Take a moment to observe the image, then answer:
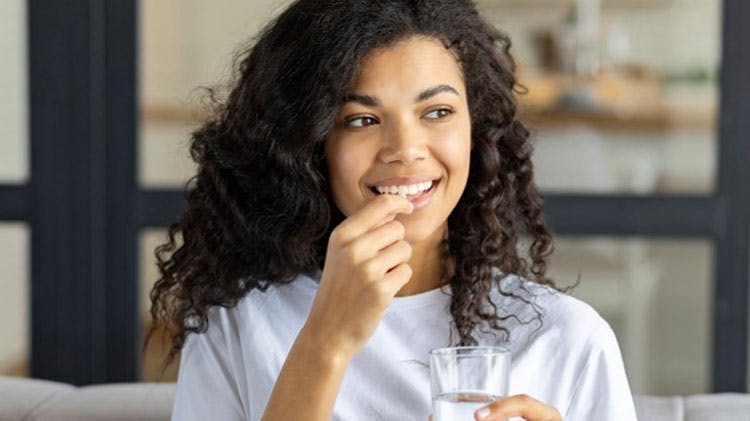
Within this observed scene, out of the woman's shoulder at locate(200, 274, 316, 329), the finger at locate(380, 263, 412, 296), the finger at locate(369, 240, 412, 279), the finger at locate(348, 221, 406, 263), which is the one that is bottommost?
the woman's shoulder at locate(200, 274, 316, 329)

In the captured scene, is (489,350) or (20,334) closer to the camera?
(489,350)

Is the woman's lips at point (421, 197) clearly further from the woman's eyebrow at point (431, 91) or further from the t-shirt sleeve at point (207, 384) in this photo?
the t-shirt sleeve at point (207, 384)

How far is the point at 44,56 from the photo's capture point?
297 cm

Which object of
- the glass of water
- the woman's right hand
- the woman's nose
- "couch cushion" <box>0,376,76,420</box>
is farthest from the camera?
"couch cushion" <box>0,376,76,420</box>

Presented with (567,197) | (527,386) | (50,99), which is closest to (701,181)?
(567,197)

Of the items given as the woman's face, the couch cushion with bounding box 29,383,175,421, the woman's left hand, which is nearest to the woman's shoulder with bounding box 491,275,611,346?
the woman's face

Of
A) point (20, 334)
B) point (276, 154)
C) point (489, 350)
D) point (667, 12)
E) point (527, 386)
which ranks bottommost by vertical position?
A: point (20, 334)

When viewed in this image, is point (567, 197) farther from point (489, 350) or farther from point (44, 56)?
point (489, 350)

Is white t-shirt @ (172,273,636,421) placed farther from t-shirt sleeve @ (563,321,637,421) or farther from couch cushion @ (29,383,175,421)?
couch cushion @ (29,383,175,421)

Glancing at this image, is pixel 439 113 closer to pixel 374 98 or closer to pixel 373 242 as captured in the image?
pixel 374 98

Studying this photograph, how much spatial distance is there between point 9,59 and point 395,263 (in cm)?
183

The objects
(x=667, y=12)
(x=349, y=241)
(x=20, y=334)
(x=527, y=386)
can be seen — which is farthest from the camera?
(x=20, y=334)

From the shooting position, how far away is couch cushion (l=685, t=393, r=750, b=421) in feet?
6.70

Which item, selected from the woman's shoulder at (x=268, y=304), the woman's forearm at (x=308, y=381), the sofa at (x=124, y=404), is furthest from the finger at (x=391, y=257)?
the sofa at (x=124, y=404)
